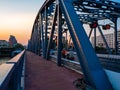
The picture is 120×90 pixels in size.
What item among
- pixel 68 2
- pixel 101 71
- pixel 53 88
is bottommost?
pixel 53 88

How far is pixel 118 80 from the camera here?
20.6 feet

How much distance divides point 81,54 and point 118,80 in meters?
2.15

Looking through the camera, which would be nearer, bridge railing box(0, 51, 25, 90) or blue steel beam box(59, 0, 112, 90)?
bridge railing box(0, 51, 25, 90)

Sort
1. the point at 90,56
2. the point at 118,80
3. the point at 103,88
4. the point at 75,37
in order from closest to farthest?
the point at 118,80 → the point at 103,88 → the point at 90,56 → the point at 75,37

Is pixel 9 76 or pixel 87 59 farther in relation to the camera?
pixel 87 59

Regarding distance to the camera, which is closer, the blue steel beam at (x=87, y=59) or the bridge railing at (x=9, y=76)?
the bridge railing at (x=9, y=76)

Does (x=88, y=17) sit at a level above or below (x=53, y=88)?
above

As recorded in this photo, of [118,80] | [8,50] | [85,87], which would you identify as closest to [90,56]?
[85,87]

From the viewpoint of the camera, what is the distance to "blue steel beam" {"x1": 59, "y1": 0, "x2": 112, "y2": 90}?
6.90 meters

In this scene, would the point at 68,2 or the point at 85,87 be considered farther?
the point at 68,2

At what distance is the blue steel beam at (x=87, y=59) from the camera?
22.6ft

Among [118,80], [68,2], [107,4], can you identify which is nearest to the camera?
[118,80]

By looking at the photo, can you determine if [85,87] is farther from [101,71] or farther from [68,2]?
[68,2]

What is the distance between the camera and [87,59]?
759 cm
